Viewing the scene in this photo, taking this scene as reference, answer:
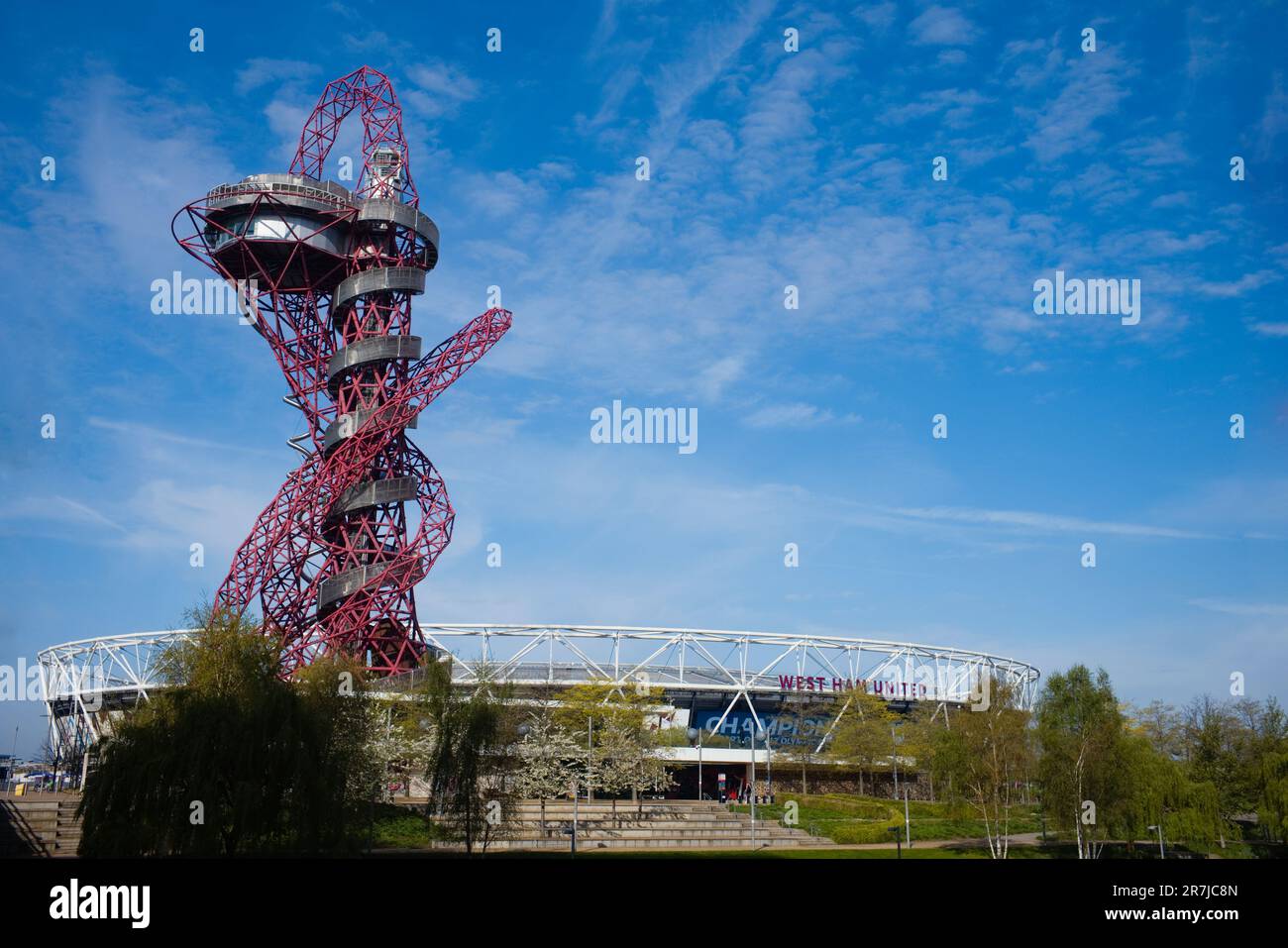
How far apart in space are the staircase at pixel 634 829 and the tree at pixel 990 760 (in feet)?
25.8

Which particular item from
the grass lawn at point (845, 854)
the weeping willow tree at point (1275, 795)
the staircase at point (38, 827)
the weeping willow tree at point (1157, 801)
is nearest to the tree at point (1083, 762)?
the weeping willow tree at point (1157, 801)

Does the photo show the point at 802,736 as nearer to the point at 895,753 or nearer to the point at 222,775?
the point at 895,753

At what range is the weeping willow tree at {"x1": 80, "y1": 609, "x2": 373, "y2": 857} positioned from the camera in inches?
1316

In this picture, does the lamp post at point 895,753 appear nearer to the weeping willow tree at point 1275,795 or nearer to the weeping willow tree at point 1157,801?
the weeping willow tree at point 1157,801

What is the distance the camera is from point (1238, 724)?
2687 inches

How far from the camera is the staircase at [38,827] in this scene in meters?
43.6

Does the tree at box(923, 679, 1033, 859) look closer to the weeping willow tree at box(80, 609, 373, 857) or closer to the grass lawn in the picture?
the grass lawn

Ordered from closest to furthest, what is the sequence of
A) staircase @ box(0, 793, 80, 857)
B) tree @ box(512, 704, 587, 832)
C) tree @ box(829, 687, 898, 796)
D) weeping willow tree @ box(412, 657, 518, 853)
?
staircase @ box(0, 793, 80, 857), weeping willow tree @ box(412, 657, 518, 853), tree @ box(512, 704, 587, 832), tree @ box(829, 687, 898, 796)

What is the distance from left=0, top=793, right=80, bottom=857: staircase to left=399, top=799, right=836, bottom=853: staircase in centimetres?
1533

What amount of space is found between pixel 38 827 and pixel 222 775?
55.7 feet

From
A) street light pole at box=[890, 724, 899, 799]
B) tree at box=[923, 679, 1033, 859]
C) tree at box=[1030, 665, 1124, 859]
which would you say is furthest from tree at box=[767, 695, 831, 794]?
tree at box=[1030, 665, 1124, 859]
